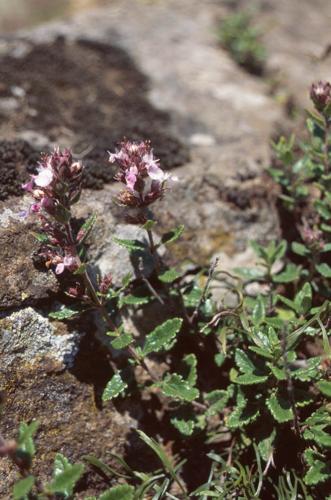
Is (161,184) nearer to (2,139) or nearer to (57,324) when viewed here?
(57,324)

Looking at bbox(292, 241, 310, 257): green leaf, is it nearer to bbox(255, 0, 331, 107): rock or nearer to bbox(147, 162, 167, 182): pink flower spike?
bbox(147, 162, 167, 182): pink flower spike

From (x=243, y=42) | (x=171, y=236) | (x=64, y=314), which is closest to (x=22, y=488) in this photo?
(x=64, y=314)

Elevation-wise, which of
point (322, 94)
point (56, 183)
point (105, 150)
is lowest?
point (105, 150)

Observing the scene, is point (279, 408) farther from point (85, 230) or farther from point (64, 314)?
point (85, 230)

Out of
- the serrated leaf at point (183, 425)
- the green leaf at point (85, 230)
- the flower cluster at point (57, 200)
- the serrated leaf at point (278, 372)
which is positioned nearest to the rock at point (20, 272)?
the flower cluster at point (57, 200)

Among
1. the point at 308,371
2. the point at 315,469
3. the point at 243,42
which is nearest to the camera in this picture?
the point at 315,469

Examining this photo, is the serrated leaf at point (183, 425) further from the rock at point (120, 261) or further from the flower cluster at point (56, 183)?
the flower cluster at point (56, 183)
